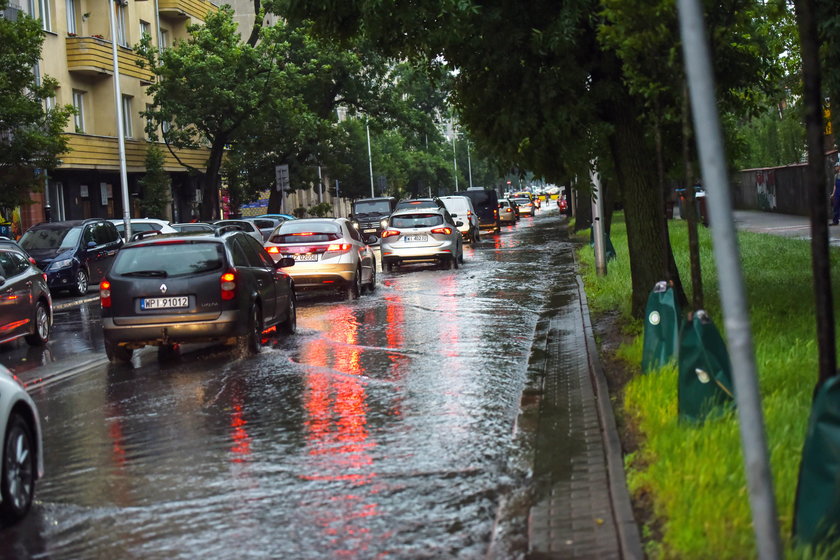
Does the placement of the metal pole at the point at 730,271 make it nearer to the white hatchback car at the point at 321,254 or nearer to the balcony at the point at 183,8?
the white hatchback car at the point at 321,254

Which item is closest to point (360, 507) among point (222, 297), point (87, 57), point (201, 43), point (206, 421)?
point (206, 421)

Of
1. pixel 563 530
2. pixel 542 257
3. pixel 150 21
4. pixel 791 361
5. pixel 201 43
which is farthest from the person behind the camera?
pixel 150 21

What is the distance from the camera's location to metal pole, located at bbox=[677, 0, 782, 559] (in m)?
4.26

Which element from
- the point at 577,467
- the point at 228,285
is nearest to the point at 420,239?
the point at 228,285

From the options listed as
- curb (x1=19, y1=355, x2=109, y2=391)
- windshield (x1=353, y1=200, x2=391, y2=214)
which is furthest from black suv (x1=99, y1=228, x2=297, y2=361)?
windshield (x1=353, y1=200, x2=391, y2=214)

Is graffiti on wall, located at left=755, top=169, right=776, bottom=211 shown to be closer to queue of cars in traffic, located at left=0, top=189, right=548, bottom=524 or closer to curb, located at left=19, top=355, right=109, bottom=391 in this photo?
queue of cars in traffic, located at left=0, top=189, right=548, bottom=524

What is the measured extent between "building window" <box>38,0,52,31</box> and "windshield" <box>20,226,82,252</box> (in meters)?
13.8

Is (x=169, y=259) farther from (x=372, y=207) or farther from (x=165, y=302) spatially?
(x=372, y=207)

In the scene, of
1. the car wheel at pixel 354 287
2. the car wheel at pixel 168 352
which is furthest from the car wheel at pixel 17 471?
the car wheel at pixel 354 287

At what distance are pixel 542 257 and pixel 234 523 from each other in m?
26.9

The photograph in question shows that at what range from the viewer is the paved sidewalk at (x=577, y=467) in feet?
19.1

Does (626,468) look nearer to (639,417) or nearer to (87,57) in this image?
(639,417)

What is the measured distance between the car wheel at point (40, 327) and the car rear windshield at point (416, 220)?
13889 millimetres

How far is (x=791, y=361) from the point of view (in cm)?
947
